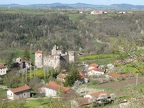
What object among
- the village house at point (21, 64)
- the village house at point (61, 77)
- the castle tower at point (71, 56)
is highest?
the castle tower at point (71, 56)

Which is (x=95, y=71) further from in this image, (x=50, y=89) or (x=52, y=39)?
(x=52, y=39)

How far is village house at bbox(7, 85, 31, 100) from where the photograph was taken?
851 inches

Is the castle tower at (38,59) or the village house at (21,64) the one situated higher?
the castle tower at (38,59)

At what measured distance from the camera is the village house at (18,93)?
70.9ft

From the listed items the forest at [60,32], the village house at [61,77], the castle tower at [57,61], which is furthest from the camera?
the forest at [60,32]

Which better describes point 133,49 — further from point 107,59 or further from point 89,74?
point 107,59

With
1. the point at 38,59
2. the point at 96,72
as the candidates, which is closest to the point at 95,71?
the point at 96,72

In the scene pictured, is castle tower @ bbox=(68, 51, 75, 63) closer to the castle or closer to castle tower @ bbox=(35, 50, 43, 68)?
the castle

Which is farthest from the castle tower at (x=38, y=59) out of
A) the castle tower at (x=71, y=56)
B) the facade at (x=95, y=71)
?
the facade at (x=95, y=71)

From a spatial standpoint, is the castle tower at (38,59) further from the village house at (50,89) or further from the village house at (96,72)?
the village house at (50,89)

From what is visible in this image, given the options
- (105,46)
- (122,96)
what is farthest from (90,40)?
(122,96)

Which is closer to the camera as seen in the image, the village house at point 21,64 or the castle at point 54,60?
the castle at point 54,60

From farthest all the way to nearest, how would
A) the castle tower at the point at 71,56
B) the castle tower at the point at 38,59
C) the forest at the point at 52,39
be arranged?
the castle tower at the point at 71,56 → the castle tower at the point at 38,59 → the forest at the point at 52,39

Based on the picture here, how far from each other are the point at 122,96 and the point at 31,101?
1498cm
